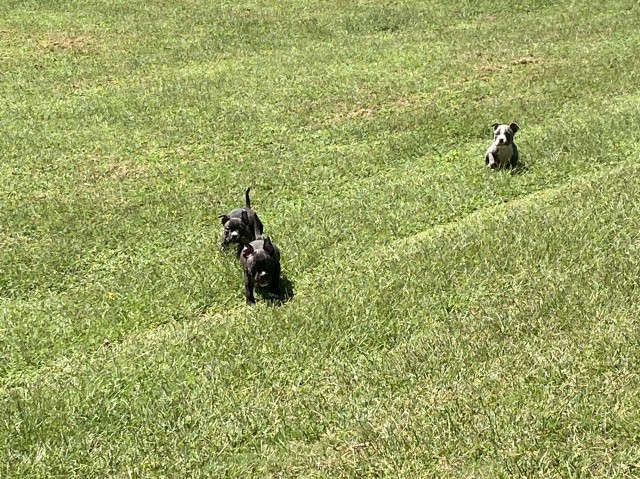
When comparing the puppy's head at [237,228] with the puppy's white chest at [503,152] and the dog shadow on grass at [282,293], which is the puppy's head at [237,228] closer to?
the dog shadow on grass at [282,293]

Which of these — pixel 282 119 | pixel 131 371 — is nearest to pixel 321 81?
pixel 282 119

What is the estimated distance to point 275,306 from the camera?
30.2 ft

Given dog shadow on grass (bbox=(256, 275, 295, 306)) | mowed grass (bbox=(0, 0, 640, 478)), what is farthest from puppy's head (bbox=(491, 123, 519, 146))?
dog shadow on grass (bbox=(256, 275, 295, 306))

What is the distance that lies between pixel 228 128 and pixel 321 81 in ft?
14.5

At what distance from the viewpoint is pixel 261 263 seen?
9078 mm

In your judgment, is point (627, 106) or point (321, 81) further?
point (321, 81)

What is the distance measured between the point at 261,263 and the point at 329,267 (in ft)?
5.07

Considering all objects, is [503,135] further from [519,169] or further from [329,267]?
[329,267]

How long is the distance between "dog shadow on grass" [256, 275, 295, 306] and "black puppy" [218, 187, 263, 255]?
843mm

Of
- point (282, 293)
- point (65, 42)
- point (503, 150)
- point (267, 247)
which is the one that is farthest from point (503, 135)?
point (65, 42)

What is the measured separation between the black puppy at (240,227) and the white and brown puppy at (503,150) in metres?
5.18

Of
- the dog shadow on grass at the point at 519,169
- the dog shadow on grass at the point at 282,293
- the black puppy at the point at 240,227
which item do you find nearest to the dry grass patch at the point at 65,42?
the black puppy at the point at 240,227

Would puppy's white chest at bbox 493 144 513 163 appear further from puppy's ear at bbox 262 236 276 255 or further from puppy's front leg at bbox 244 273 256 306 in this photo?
puppy's front leg at bbox 244 273 256 306

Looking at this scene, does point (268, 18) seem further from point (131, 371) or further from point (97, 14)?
point (131, 371)
